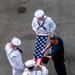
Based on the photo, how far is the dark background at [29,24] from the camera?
986 cm

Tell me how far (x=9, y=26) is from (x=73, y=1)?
2400 millimetres

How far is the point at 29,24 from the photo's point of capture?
36.1 ft

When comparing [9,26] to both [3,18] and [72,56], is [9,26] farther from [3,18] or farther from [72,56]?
[72,56]

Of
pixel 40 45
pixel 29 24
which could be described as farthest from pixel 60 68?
pixel 29 24

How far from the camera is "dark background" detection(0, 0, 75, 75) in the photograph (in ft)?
32.3

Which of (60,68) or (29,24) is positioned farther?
(29,24)

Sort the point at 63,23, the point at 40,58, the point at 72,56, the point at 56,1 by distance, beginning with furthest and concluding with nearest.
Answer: the point at 56,1 < the point at 63,23 < the point at 72,56 < the point at 40,58

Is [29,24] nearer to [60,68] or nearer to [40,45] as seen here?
[40,45]

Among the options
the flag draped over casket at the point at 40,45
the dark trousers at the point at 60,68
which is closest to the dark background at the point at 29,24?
the dark trousers at the point at 60,68

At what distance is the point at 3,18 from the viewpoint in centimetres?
1139

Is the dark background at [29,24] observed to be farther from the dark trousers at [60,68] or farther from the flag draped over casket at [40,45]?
the flag draped over casket at [40,45]

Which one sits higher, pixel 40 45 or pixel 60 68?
pixel 40 45

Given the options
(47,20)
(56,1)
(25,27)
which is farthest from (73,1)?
(47,20)

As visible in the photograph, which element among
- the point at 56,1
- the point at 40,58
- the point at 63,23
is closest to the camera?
the point at 40,58
